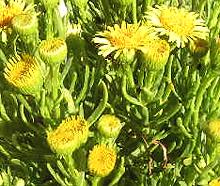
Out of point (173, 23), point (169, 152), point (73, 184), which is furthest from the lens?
point (169, 152)

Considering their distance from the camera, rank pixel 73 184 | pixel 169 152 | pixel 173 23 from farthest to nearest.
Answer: pixel 169 152 → pixel 173 23 → pixel 73 184

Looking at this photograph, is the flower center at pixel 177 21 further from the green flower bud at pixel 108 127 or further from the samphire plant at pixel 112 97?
the green flower bud at pixel 108 127

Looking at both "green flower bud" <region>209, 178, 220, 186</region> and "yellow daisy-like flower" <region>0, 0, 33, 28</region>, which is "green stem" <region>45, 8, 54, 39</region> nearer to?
"yellow daisy-like flower" <region>0, 0, 33, 28</region>

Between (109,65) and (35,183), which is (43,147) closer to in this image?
(35,183)

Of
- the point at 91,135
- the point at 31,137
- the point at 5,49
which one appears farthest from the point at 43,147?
the point at 5,49

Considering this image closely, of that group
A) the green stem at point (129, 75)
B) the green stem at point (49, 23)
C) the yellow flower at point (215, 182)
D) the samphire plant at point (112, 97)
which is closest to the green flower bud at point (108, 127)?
the samphire plant at point (112, 97)

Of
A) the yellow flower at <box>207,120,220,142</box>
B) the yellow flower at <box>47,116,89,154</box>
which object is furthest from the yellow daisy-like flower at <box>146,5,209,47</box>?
the yellow flower at <box>47,116,89,154</box>

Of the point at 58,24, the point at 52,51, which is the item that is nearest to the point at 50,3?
the point at 58,24
